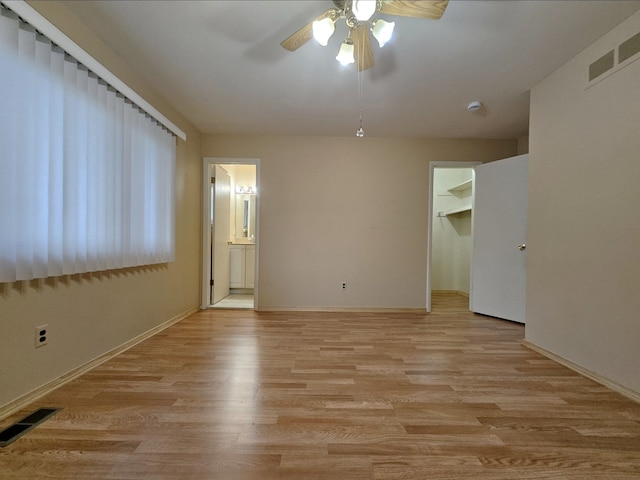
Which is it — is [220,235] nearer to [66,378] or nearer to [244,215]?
[244,215]

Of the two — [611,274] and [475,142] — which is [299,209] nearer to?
[475,142]

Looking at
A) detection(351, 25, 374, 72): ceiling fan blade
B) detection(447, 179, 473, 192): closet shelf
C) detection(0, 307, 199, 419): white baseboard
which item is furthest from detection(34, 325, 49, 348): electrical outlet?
detection(447, 179, 473, 192): closet shelf

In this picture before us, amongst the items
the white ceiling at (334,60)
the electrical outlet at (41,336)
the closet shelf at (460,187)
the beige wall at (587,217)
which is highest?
the white ceiling at (334,60)

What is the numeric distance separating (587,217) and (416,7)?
196 cm

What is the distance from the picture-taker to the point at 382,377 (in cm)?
210

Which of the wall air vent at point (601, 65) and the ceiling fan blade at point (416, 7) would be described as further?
the wall air vent at point (601, 65)

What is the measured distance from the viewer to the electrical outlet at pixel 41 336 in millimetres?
1749

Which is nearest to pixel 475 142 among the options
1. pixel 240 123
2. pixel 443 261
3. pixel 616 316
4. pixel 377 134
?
pixel 377 134

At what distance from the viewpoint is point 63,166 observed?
72.6 inches

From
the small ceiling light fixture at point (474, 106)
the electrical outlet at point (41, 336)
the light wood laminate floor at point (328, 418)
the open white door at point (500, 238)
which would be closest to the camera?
the light wood laminate floor at point (328, 418)

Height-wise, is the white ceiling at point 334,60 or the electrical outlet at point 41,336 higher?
the white ceiling at point 334,60

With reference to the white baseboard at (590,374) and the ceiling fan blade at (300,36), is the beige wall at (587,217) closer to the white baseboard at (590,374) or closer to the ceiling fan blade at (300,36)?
the white baseboard at (590,374)

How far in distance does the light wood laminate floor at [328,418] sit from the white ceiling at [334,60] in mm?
2473

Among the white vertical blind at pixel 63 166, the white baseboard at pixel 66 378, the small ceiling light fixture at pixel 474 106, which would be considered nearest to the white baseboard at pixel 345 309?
the white baseboard at pixel 66 378
